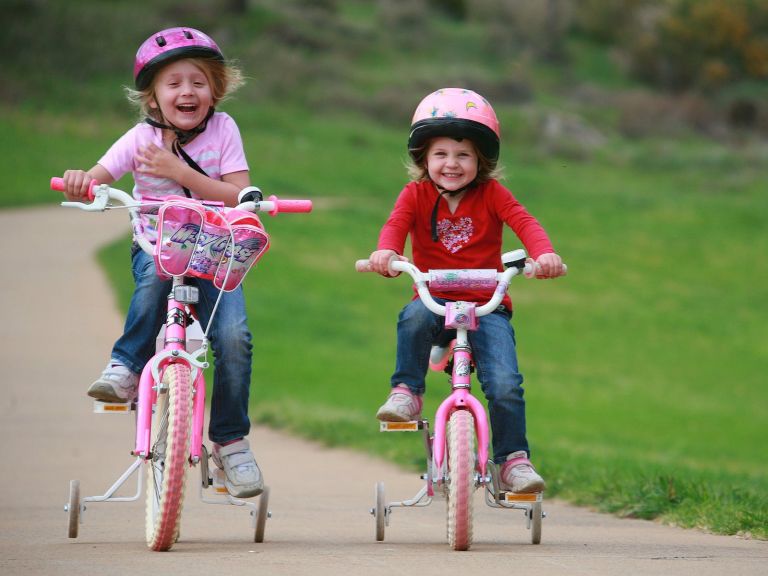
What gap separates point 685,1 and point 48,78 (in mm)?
26153

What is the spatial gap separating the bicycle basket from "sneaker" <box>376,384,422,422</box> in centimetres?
90

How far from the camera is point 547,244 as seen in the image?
609 centimetres

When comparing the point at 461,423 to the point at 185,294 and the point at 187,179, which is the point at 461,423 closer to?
the point at 185,294

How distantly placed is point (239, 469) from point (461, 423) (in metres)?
1.00

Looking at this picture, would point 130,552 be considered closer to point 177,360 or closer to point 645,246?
point 177,360

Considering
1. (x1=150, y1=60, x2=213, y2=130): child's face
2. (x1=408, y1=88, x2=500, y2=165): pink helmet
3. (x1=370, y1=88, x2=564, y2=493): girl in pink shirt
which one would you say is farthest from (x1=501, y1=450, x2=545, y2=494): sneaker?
(x1=150, y1=60, x2=213, y2=130): child's face

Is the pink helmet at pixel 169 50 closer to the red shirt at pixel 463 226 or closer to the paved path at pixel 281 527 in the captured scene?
the red shirt at pixel 463 226

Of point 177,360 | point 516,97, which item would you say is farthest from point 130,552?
point 516,97

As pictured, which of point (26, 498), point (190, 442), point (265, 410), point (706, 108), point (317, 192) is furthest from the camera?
point (706, 108)

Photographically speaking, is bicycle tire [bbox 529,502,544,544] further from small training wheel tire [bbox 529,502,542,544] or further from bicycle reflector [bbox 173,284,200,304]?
bicycle reflector [bbox 173,284,200,304]

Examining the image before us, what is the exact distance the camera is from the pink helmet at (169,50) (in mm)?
6238

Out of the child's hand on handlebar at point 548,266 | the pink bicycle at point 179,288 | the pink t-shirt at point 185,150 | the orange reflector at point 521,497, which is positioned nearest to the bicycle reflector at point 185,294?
the pink bicycle at point 179,288

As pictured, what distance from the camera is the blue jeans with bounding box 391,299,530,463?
6.16 meters

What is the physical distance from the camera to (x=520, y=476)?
6117 millimetres
